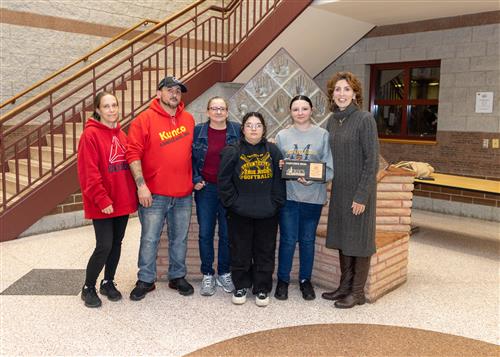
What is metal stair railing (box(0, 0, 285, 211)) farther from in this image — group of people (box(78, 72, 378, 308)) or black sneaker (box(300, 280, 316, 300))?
black sneaker (box(300, 280, 316, 300))

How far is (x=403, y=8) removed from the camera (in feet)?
18.4

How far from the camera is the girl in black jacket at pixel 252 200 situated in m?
2.80

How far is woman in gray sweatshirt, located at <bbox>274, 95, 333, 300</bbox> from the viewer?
2898 millimetres

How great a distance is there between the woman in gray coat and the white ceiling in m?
2.88

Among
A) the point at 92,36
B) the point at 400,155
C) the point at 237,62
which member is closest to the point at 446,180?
the point at 400,155

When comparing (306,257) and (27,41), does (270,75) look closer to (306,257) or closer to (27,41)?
(306,257)

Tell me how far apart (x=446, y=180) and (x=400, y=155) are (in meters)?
1.71

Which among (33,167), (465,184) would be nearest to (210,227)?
(465,184)

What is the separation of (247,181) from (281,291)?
2.82 ft

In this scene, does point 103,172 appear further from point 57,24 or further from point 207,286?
point 57,24

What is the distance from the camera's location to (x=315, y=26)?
19.6 feet

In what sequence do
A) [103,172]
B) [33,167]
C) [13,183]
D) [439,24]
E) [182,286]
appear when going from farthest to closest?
[439,24] < [33,167] < [13,183] < [182,286] < [103,172]

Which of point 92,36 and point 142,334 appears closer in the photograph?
point 142,334

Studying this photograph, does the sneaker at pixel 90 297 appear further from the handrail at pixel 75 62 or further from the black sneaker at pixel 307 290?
the handrail at pixel 75 62
